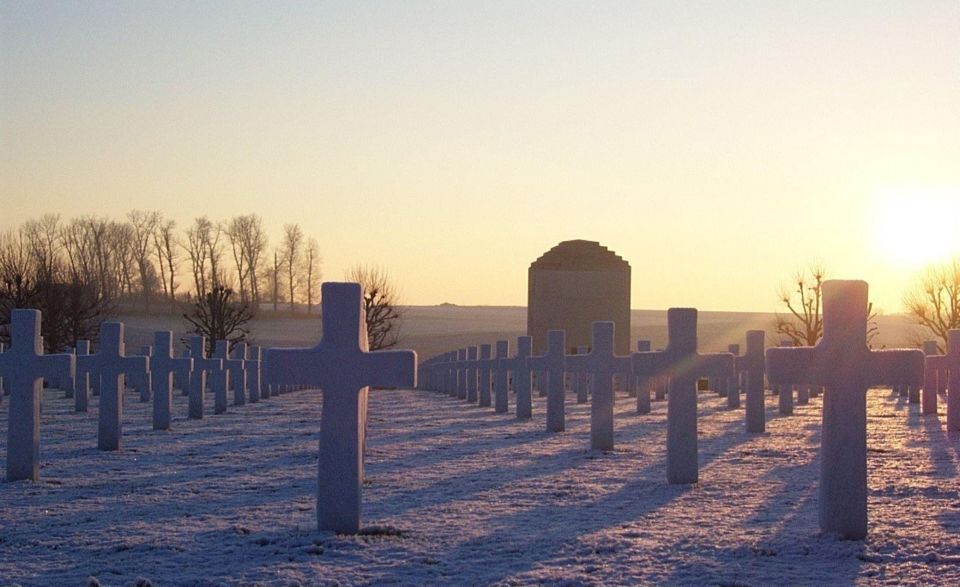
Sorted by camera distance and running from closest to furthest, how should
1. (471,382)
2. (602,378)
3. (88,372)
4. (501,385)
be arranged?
(602,378), (88,372), (501,385), (471,382)

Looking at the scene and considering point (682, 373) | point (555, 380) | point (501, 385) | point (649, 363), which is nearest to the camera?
point (682, 373)

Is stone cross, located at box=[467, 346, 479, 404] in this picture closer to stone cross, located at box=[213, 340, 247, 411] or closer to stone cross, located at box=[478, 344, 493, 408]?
stone cross, located at box=[478, 344, 493, 408]

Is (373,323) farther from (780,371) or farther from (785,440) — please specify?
(780,371)

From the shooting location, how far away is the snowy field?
20.2 ft

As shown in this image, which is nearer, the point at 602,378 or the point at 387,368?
the point at 387,368

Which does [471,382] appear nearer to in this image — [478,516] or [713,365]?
[713,365]

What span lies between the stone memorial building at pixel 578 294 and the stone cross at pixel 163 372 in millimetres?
33863

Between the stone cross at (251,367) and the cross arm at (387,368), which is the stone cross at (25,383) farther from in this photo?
the stone cross at (251,367)

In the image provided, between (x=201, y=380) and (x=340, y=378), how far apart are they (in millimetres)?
12163

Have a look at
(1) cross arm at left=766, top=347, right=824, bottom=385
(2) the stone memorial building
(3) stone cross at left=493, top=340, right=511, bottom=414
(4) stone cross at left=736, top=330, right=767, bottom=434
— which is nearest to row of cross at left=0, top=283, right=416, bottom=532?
(1) cross arm at left=766, top=347, right=824, bottom=385

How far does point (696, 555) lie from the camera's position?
655 centimetres

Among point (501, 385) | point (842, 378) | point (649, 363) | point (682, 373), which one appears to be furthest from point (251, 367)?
point (842, 378)

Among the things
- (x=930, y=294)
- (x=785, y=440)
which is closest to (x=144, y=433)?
(x=785, y=440)

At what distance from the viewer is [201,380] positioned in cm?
1881
